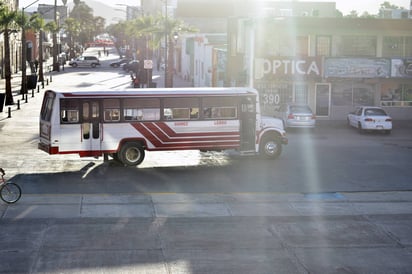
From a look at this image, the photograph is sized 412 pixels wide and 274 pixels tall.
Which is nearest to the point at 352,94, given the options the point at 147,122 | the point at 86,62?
the point at 147,122

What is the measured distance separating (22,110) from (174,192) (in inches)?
1012

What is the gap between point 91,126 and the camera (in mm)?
25000

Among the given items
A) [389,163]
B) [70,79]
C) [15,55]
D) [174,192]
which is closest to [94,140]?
[174,192]

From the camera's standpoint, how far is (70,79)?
7331cm

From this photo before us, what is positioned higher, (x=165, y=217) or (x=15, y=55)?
(x=15, y=55)

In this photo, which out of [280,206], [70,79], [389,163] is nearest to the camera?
[280,206]

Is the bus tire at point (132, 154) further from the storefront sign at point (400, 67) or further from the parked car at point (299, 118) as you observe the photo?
the storefront sign at point (400, 67)

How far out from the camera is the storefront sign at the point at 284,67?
4247 centimetres

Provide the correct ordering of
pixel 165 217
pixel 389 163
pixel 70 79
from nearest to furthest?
pixel 165 217
pixel 389 163
pixel 70 79

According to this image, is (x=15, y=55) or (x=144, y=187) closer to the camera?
(x=144, y=187)

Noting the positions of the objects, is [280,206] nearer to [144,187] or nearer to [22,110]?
[144,187]

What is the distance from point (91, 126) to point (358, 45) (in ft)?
82.7

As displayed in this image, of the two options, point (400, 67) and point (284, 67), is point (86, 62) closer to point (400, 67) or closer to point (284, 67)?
point (284, 67)

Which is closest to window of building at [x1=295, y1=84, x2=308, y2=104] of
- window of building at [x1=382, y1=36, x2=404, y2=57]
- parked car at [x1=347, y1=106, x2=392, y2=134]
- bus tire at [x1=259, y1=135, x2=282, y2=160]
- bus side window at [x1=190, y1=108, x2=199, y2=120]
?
window of building at [x1=382, y1=36, x2=404, y2=57]
